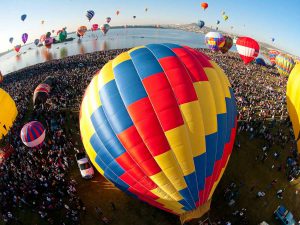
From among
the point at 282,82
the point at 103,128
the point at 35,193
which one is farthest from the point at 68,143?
the point at 282,82

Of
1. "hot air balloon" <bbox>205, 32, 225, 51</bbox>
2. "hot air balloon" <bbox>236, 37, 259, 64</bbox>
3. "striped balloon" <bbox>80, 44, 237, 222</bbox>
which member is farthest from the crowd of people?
"hot air balloon" <bbox>205, 32, 225, 51</bbox>

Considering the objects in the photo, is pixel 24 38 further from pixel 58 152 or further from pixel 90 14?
pixel 58 152

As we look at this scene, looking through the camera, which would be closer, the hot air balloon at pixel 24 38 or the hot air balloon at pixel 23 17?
the hot air balloon at pixel 24 38

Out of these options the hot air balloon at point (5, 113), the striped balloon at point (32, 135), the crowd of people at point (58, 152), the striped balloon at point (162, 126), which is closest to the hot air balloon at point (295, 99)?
the crowd of people at point (58, 152)

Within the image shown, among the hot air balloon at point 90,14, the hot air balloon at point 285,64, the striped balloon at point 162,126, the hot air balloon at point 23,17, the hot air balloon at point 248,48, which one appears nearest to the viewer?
the striped balloon at point 162,126

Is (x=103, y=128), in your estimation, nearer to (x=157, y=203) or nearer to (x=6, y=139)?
(x=157, y=203)

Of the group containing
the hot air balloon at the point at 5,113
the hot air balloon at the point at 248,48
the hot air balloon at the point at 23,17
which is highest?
the hot air balloon at the point at 23,17

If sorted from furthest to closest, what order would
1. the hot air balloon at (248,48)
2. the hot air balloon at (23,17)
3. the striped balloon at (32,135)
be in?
the hot air balloon at (23,17), the hot air balloon at (248,48), the striped balloon at (32,135)

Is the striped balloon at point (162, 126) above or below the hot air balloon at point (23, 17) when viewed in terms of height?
below

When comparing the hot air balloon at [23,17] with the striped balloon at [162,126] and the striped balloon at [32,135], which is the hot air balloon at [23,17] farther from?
the striped balloon at [162,126]
